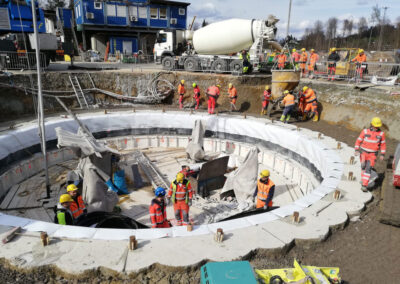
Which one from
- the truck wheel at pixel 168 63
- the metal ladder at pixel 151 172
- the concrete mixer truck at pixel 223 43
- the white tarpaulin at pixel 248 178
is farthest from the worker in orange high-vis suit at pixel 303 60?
the metal ladder at pixel 151 172

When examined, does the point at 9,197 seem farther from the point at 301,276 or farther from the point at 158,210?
the point at 301,276

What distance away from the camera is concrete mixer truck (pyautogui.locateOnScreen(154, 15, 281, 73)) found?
55.4 ft

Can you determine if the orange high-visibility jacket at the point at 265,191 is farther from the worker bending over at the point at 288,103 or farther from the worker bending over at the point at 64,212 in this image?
the worker bending over at the point at 288,103

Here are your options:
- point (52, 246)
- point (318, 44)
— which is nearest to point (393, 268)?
point (52, 246)

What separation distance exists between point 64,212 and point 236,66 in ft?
46.3

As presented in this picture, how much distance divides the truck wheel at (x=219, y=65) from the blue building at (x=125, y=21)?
21973 millimetres

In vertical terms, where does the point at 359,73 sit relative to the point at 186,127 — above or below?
above

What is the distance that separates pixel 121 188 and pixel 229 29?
42.9 ft

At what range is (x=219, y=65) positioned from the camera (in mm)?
18219

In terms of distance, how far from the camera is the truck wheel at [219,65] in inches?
708

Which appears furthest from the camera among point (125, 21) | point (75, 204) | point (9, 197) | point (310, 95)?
point (125, 21)

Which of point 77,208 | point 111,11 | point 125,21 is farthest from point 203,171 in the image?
point 111,11

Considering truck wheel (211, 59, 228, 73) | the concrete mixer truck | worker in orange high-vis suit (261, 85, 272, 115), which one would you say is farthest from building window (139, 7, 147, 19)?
worker in orange high-vis suit (261, 85, 272, 115)

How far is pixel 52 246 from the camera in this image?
4633 mm
